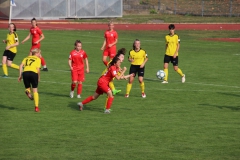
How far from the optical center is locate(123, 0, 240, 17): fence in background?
72.9m

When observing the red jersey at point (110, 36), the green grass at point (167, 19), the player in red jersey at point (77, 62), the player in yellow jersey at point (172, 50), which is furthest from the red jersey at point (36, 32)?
the green grass at point (167, 19)

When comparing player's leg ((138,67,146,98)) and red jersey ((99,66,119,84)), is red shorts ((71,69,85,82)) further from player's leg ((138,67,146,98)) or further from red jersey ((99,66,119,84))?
red jersey ((99,66,119,84))

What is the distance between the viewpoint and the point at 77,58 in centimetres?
2155

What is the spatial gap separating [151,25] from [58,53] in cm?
2430

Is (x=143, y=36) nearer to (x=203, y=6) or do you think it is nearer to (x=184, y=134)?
(x=203, y=6)

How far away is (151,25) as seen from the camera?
5953cm

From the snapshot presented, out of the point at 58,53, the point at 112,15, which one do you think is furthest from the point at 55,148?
the point at 112,15

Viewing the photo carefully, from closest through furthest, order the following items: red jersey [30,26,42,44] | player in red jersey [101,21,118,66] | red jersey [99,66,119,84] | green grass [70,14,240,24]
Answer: red jersey [99,66,119,84] < player in red jersey [101,21,118,66] < red jersey [30,26,42,44] < green grass [70,14,240,24]

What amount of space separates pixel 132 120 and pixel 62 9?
46.9m

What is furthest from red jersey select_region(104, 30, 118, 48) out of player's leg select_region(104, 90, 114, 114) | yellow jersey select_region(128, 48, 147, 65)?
player's leg select_region(104, 90, 114, 114)

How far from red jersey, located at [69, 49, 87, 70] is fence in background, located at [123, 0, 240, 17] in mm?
50850

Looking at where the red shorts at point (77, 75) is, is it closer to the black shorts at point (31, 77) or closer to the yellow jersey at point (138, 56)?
the yellow jersey at point (138, 56)

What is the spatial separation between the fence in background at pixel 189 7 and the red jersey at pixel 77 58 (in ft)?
167

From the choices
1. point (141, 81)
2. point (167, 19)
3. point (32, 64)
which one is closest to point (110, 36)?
point (141, 81)
